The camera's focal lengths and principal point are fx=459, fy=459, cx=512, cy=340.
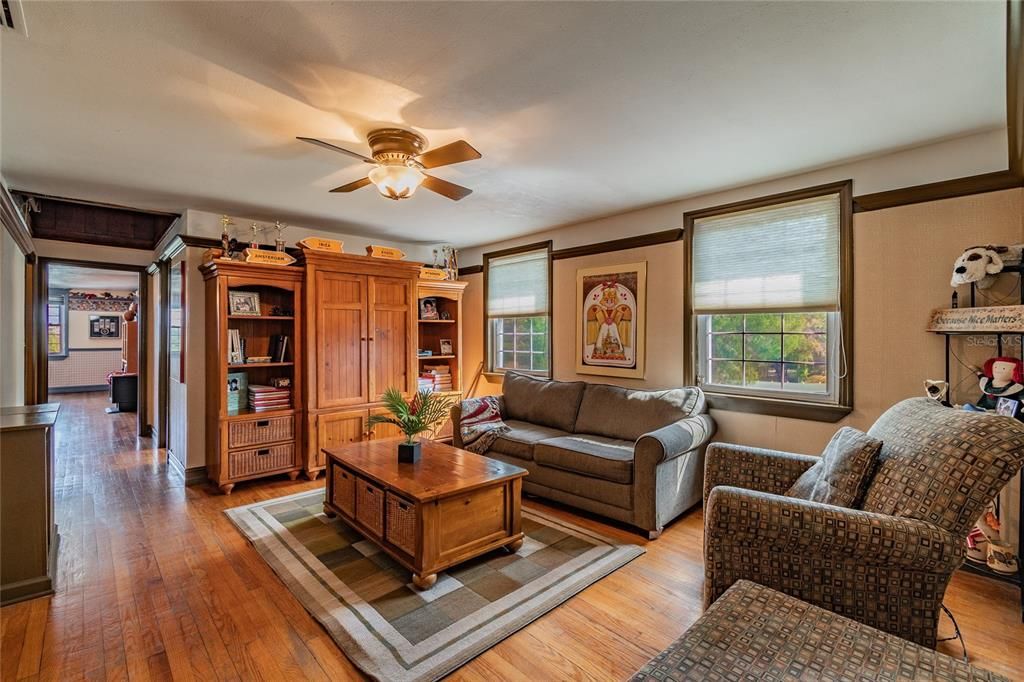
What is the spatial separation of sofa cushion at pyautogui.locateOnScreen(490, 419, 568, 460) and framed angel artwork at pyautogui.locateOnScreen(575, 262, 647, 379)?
832mm

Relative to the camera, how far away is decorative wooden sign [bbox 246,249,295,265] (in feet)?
12.9

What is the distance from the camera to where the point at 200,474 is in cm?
409

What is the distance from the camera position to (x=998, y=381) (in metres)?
2.34

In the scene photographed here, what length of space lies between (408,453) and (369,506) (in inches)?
14.9

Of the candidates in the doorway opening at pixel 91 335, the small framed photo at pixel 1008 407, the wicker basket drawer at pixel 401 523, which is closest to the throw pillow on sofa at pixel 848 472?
the small framed photo at pixel 1008 407

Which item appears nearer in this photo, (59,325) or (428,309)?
(428,309)

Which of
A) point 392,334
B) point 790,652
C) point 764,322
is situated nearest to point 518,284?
point 392,334

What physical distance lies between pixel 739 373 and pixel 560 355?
176 cm

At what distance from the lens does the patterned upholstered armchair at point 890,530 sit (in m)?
1.44

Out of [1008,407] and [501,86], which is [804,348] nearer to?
[1008,407]

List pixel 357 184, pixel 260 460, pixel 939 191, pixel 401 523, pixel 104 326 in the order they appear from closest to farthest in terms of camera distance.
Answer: pixel 401 523, pixel 939 191, pixel 357 184, pixel 260 460, pixel 104 326

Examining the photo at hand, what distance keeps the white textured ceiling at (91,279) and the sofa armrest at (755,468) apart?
30.5ft

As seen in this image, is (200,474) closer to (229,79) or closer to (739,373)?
(229,79)

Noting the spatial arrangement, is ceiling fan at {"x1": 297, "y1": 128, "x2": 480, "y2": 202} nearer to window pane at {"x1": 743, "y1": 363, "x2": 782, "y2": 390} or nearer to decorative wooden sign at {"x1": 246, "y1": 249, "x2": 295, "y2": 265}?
decorative wooden sign at {"x1": 246, "y1": 249, "x2": 295, "y2": 265}
